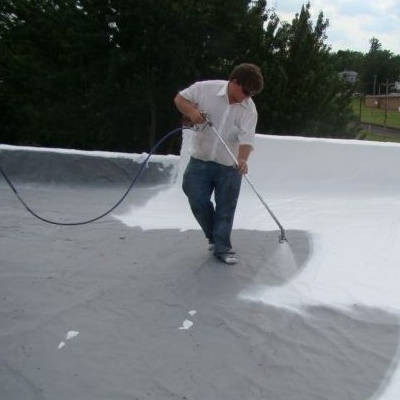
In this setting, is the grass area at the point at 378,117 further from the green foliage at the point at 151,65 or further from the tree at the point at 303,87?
the green foliage at the point at 151,65

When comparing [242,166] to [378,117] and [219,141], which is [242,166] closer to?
[219,141]

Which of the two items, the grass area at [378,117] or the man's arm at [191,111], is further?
the grass area at [378,117]

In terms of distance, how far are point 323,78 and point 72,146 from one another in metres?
5.74

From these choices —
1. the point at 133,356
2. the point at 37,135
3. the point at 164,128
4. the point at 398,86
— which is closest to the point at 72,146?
the point at 37,135

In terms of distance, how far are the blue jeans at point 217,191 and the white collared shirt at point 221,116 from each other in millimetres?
75

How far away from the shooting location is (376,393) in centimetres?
202

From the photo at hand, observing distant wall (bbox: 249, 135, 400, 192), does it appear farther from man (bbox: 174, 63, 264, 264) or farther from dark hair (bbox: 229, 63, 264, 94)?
dark hair (bbox: 229, 63, 264, 94)

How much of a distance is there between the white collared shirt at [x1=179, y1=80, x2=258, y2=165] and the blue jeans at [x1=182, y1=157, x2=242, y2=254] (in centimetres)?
8

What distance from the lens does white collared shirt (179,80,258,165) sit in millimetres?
3076

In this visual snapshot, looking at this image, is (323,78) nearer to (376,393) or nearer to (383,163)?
(383,163)

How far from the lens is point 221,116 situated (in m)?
3.09

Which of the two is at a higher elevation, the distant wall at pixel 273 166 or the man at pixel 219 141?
the man at pixel 219 141

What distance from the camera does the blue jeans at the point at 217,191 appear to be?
10.4 feet

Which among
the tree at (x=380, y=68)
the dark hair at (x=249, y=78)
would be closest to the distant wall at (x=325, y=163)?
the dark hair at (x=249, y=78)
